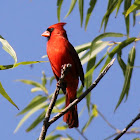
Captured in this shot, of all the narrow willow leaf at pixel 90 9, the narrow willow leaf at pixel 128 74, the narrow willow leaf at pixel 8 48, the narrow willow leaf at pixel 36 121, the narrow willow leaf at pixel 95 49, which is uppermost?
the narrow willow leaf at pixel 8 48

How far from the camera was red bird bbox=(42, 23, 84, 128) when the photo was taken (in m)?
2.40

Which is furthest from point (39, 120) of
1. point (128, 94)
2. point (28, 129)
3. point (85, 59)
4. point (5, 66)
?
point (5, 66)

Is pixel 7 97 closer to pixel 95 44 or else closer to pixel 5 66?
pixel 5 66

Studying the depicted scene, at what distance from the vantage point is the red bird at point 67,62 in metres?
2.40

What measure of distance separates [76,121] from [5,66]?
0.60 meters

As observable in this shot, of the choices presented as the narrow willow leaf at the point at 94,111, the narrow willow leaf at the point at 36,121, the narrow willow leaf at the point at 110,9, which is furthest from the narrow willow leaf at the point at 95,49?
the narrow willow leaf at the point at 36,121

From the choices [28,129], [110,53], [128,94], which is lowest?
[28,129]

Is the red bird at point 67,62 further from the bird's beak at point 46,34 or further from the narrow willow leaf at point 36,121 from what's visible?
the narrow willow leaf at point 36,121

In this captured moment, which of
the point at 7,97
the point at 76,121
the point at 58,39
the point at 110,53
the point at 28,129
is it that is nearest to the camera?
the point at 7,97

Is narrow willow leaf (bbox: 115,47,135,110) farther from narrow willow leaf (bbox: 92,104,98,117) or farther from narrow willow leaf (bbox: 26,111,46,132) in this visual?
narrow willow leaf (bbox: 26,111,46,132)

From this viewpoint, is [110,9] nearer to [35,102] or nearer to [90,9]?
[90,9]

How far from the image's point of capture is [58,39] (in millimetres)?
2604

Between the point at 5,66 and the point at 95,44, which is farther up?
the point at 5,66

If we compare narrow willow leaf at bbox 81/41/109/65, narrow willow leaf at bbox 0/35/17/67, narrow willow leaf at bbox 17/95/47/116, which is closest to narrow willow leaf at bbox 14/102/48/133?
narrow willow leaf at bbox 17/95/47/116
